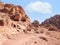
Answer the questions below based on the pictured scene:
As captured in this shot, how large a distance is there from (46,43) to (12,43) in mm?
5976

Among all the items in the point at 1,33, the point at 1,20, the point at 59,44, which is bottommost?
the point at 59,44

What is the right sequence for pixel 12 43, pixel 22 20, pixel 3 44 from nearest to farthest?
pixel 3 44 → pixel 12 43 → pixel 22 20

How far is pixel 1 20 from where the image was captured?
2438cm

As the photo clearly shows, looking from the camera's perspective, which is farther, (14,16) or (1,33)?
(14,16)

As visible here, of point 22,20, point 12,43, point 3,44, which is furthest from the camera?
point 22,20

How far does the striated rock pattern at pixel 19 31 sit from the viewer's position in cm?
2125

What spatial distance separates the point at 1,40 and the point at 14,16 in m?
16.0

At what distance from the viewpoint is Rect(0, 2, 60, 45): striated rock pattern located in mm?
21245

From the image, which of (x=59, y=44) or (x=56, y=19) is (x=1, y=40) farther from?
(x=56, y=19)

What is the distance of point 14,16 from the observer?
113 ft

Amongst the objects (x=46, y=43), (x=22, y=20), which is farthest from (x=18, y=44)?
(x=22, y=20)

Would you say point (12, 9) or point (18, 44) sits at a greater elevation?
point (12, 9)

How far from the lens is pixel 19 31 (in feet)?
90.2

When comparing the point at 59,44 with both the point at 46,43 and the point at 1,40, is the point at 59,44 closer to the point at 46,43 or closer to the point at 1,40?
the point at 46,43
